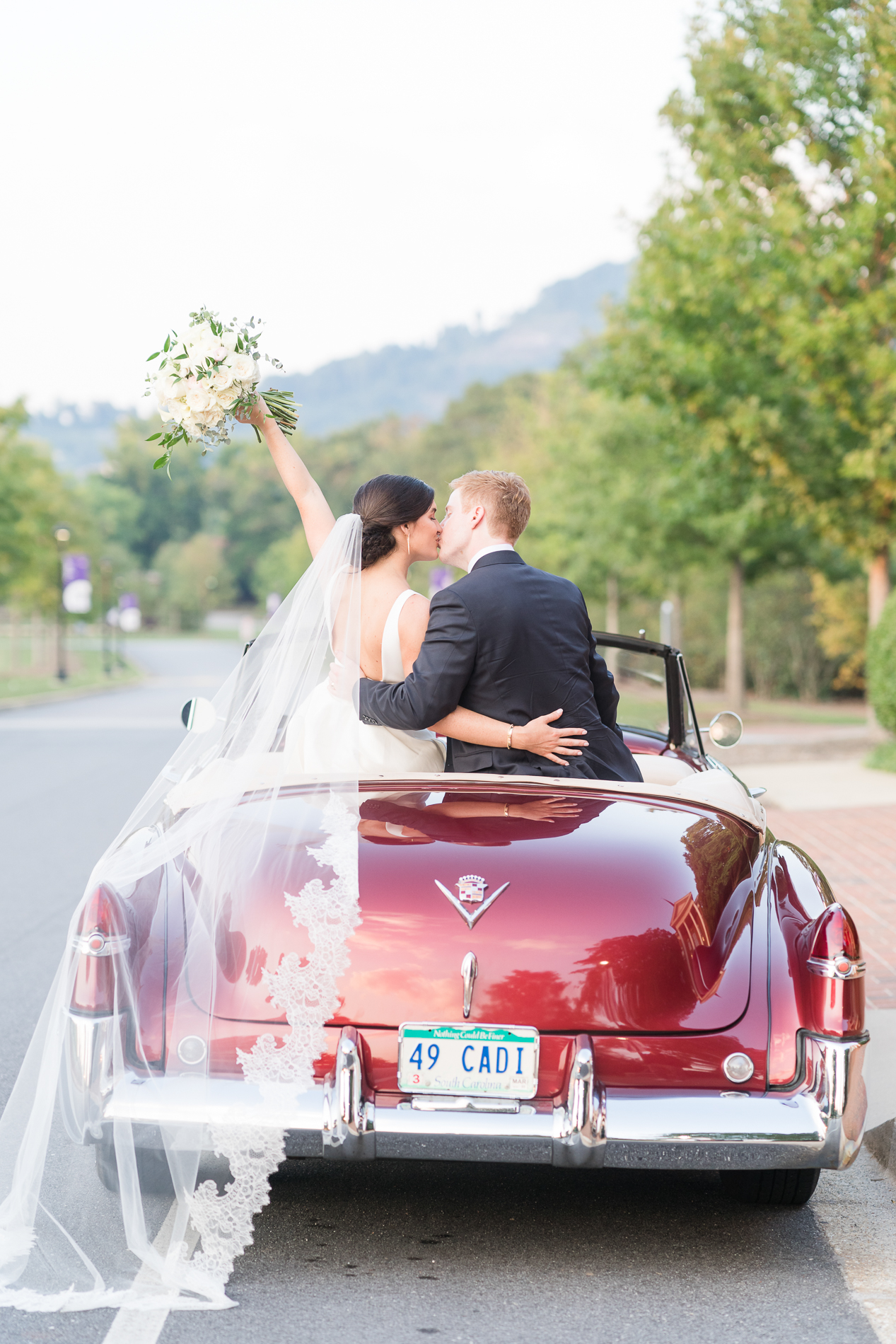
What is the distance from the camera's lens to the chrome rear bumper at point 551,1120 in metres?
3.23

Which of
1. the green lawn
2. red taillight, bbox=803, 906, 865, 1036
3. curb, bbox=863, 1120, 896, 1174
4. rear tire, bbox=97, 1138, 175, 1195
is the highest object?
red taillight, bbox=803, 906, 865, 1036

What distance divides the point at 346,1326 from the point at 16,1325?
0.72m

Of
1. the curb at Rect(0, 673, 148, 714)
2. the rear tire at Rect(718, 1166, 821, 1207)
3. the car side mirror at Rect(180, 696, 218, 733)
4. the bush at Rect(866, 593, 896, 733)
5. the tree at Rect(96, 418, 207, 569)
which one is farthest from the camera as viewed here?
the tree at Rect(96, 418, 207, 569)

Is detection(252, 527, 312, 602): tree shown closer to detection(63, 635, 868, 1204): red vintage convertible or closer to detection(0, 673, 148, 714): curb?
detection(0, 673, 148, 714): curb

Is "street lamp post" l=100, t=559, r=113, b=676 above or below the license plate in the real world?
below

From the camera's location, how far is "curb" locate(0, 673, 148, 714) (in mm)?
32750

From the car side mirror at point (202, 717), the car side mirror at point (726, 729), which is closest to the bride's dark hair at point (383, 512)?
the car side mirror at point (202, 717)

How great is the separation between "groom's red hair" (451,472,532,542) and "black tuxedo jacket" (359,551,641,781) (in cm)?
12

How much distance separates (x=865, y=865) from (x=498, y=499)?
541cm

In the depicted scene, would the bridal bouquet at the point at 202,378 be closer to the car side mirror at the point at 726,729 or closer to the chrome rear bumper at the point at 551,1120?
the chrome rear bumper at the point at 551,1120

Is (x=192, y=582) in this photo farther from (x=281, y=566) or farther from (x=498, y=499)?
(x=498, y=499)

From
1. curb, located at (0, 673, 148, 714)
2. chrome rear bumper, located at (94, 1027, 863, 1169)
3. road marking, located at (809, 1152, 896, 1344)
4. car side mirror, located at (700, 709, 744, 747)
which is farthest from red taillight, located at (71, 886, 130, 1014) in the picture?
curb, located at (0, 673, 148, 714)

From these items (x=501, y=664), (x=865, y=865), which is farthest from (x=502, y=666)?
(x=865, y=865)

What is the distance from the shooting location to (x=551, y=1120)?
3234 millimetres
